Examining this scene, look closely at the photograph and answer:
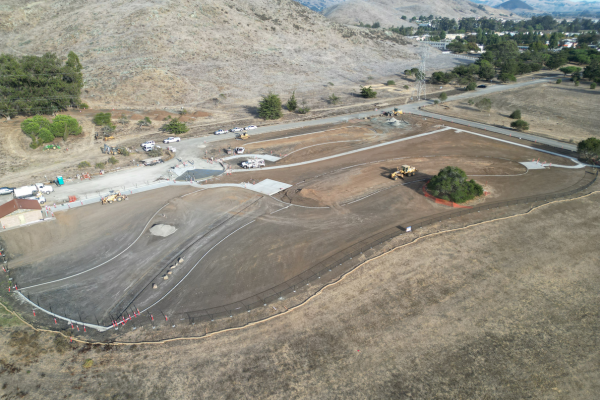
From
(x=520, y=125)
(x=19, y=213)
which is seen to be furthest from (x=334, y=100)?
(x=19, y=213)

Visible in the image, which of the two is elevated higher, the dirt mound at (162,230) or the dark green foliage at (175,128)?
the dark green foliage at (175,128)

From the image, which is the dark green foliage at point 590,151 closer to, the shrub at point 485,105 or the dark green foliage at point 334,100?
the shrub at point 485,105

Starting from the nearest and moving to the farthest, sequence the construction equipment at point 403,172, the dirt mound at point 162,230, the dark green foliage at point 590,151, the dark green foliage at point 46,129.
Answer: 1. the dirt mound at point 162,230
2. the construction equipment at point 403,172
3. the dark green foliage at point 590,151
4. the dark green foliage at point 46,129

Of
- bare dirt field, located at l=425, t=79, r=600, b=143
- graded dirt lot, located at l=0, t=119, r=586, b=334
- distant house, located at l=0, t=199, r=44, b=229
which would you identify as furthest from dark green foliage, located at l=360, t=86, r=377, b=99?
distant house, located at l=0, t=199, r=44, b=229

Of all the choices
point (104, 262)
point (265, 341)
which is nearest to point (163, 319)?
point (265, 341)

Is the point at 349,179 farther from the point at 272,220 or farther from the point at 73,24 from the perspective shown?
the point at 73,24

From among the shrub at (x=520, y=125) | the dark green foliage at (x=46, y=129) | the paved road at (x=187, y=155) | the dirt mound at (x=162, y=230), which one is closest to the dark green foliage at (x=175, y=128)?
the paved road at (x=187, y=155)
